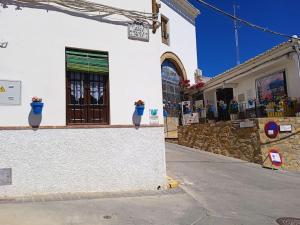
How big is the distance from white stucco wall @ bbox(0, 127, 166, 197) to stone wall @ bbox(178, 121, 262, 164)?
6097 mm

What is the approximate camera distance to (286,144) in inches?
553

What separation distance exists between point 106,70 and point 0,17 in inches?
111

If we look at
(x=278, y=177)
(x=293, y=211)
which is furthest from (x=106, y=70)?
(x=278, y=177)

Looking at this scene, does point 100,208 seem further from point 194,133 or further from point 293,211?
point 194,133

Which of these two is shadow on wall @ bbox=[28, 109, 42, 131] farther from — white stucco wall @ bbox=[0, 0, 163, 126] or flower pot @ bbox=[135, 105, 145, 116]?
flower pot @ bbox=[135, 105, 145, 116]

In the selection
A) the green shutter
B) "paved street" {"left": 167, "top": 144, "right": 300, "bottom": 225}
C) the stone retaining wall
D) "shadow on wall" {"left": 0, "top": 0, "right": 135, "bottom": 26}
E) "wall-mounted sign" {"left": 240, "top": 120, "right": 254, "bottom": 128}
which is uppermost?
"shadow on wall" {"left": 0, "top": 0, "right": 135, "bottom": 26}

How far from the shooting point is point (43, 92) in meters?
8.46

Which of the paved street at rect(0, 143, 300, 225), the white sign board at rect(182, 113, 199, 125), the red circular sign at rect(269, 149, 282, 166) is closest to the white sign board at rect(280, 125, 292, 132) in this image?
the red circular sign at rect(269, 149, 282, 166)

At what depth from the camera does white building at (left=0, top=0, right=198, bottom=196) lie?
812cm

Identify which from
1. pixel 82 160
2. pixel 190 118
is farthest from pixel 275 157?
pixel 82 160

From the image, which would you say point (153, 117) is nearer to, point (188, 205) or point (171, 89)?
point (188, 205)

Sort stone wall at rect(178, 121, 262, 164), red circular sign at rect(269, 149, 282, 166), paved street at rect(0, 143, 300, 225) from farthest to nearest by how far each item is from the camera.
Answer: stone wall at rect(178, 121, 262, 164) → red circular sign at rect(269, 149, 282, 166) → paved street at rect(0, 143, 300, 225)

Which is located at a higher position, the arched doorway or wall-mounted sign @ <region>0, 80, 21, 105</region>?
the arched doorway

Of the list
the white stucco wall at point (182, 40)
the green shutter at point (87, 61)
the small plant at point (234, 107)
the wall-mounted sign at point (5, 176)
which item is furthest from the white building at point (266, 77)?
the wall-mounted sign at point (5, 176)
